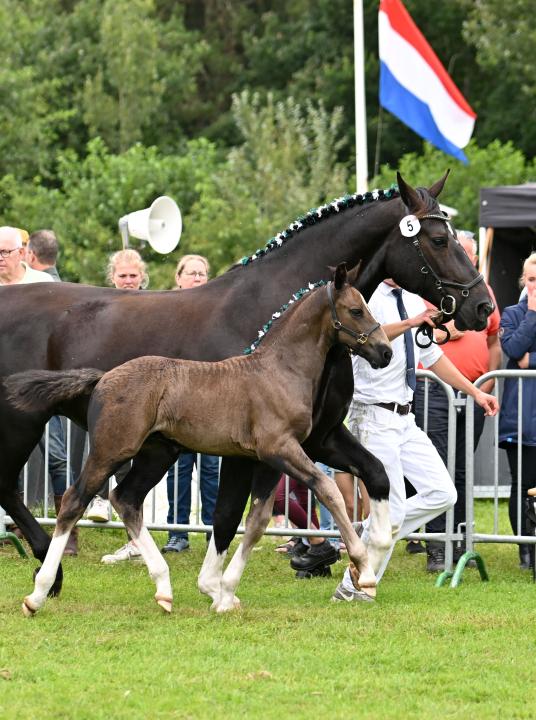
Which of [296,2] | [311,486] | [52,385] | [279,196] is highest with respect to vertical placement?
[296,2]

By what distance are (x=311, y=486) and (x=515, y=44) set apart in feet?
89.2

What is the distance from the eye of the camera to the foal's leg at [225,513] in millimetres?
7465

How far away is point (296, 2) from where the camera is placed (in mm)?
42375

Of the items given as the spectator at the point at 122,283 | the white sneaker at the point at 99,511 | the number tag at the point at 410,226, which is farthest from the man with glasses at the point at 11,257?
the number tag at the point at 410,226

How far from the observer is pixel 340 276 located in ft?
23.0

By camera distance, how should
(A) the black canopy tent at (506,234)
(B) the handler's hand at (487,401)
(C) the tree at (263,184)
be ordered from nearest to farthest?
(B) the handler's hand at (487,401) < (A) the black canopy tent at (506,234) < (C) the tree at (263,184)

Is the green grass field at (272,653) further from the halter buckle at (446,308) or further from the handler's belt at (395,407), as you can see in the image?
the halter buckle at (446,308)

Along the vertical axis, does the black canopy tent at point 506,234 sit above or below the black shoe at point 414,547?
above

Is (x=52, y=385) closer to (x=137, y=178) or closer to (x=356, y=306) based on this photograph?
(x=356, y=306)

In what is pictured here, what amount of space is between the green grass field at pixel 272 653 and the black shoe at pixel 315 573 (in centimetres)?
22

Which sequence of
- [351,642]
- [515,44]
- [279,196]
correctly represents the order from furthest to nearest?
[515,44] < [279,196] < [351,642]

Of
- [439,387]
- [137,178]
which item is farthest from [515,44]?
[439,387]

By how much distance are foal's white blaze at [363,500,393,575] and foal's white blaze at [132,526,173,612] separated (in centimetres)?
113

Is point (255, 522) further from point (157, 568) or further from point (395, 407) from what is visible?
point (395, 407)
